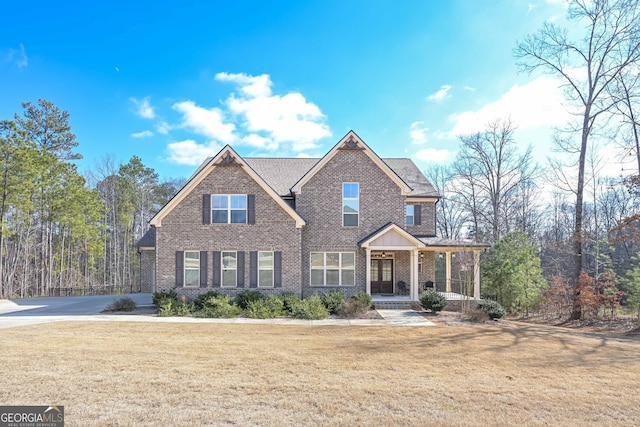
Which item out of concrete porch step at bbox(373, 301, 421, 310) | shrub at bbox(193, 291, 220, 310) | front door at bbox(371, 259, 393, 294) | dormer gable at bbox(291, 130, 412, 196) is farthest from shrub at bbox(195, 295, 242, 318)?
front door at bbox(371, 259, 393, 294)

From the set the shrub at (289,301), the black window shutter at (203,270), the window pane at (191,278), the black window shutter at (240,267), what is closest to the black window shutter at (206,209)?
the black window shutter at (203,270)

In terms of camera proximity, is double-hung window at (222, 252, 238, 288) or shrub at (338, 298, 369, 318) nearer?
shrub at (338, 298, 369, 318)

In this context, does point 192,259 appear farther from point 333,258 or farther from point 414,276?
point 414,276

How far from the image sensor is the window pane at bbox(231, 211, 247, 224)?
54.4 ft

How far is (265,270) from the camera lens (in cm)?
1645

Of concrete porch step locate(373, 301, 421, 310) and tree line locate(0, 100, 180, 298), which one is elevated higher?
tree line locate(0, 100, 180, 298)

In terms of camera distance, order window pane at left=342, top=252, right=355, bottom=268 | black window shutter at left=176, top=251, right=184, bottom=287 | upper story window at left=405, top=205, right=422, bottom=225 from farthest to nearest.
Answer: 1. upper story window at left=405, top=205, right=422, bottom=225
2. window pane at left=342, top=252, right=355, bottom=268
3. black window shutter at left=176, top=251, right=184, bottom=287

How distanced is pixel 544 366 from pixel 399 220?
10.6 m

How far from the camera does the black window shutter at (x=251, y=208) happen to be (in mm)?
16562

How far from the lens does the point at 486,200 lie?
3127 centimetres

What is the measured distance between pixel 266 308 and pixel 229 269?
132 inches

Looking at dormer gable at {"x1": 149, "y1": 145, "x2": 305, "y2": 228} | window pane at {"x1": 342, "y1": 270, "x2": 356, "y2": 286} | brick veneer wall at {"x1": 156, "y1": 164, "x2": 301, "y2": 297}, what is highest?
dormer gable at {"x1": 149, "y1": 145, "x2": 305, "y2": 228}

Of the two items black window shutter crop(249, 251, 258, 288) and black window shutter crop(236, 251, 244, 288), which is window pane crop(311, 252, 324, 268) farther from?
black window shutter crop(236, 251, 244, 288)

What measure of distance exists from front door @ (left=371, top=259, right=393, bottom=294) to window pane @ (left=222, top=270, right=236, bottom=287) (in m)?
7.58
